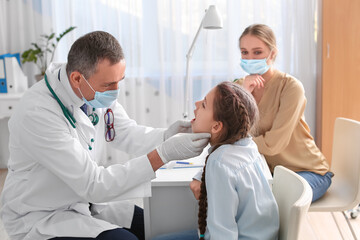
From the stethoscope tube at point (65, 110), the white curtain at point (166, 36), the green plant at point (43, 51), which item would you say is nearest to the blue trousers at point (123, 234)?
the stethoscope tube at point (65, 110)

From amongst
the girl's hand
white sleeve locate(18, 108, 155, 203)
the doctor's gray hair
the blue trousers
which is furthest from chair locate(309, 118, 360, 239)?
the doctor's gray hair

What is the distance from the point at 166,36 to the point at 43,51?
41.9 inches

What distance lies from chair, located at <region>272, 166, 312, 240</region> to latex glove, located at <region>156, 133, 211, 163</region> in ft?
0.92

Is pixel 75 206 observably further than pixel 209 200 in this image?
Yes

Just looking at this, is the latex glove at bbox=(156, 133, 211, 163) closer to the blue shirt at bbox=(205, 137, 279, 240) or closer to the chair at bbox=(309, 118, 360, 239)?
the blue shirt at bbox=(205, 137, 279, 240)

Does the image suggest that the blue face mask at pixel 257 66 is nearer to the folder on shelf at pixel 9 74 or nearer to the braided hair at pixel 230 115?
the braided hair at pixel 230 115

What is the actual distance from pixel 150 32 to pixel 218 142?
7.91 ft

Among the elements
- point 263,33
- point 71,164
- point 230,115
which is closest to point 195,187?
point 230,115

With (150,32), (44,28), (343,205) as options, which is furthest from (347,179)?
(44,28)

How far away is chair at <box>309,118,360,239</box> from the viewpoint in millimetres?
1861

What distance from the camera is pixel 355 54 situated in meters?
3.28

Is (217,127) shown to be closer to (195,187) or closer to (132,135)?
(195,187)

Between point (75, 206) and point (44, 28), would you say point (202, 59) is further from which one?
point (75, 206)

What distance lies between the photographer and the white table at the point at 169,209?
1536 mm
